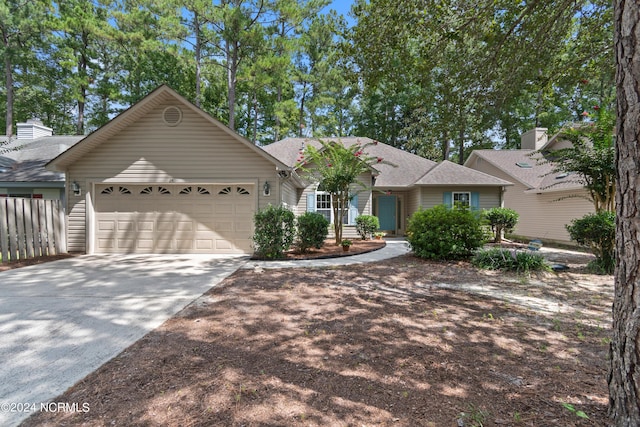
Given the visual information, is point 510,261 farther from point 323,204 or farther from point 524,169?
point 524,169

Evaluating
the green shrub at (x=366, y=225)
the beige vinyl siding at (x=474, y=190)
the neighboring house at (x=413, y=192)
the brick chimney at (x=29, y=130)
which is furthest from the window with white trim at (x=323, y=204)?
the brick chimney at (x=29, y=130)

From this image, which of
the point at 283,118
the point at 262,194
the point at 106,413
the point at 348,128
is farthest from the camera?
the point at 348,128

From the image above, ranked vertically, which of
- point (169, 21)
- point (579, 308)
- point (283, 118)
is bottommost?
point (579, 308)

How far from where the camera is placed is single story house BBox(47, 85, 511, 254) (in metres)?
9.09

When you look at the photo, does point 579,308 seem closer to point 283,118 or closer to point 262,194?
point 262,194

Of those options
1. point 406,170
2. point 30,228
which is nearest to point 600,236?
Result: point 406,170

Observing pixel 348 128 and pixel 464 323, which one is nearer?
pixel 464 323

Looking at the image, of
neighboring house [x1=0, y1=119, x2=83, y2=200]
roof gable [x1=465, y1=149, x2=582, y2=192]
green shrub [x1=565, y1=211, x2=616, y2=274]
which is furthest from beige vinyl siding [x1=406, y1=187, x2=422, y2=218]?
neighboring house [x1=0, y1=119, x2=83, y2=200]

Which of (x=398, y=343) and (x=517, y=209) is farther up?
(x=517, y=209)

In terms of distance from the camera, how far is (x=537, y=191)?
13938 millimetres

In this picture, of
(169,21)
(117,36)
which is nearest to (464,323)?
(169,21)

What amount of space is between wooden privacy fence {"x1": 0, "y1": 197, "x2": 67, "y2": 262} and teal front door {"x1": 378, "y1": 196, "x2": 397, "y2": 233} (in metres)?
12.5

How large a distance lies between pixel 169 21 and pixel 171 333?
18.3 m

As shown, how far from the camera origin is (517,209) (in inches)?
634
